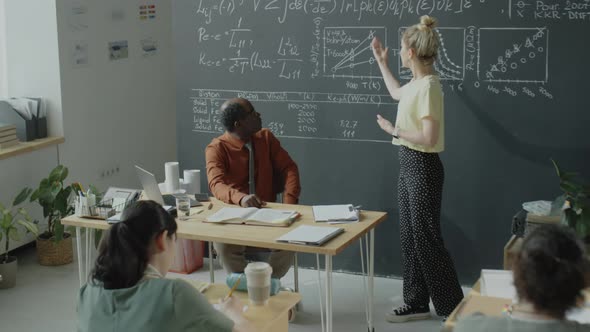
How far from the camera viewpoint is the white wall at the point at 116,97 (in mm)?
6617

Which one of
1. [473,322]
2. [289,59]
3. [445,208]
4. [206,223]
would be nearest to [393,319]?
[445,208]

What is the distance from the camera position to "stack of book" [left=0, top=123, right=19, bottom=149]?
6.03 meters

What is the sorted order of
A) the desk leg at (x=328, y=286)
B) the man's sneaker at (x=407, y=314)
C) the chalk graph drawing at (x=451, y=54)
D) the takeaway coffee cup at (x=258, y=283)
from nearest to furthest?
the takeaway coffee cup at (x=258, y=283)
the desk leg at (x=328, y=286)
the man's sneaker at (x=407, y=314)
the chalk graph drawing at (x=451, y=54)

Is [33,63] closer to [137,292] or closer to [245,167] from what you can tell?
[245,167]

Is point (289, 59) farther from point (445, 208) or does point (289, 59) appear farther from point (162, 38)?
point (162, 38)

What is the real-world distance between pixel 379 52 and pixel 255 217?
1.43 m

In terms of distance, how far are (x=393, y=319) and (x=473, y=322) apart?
2614 millimetres

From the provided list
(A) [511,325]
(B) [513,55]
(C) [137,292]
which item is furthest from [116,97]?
(A) [511,325]

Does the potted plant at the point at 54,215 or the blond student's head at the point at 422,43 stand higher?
the blond student's head at the point at 422,43

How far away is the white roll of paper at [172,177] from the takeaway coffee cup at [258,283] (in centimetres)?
182

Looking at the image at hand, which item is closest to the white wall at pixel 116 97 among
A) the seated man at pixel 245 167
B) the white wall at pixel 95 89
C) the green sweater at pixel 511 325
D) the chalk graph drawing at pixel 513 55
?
the white wall at pixel 95 89

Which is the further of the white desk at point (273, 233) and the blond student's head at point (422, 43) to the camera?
the blond student's head at point (422, 43)

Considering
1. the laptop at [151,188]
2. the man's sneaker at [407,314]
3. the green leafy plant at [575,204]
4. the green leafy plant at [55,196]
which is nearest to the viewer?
the green leafy plant at [575,204]

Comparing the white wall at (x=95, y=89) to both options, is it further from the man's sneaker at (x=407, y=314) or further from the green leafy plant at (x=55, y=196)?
the man's sneaker at (x=407, y=314)
